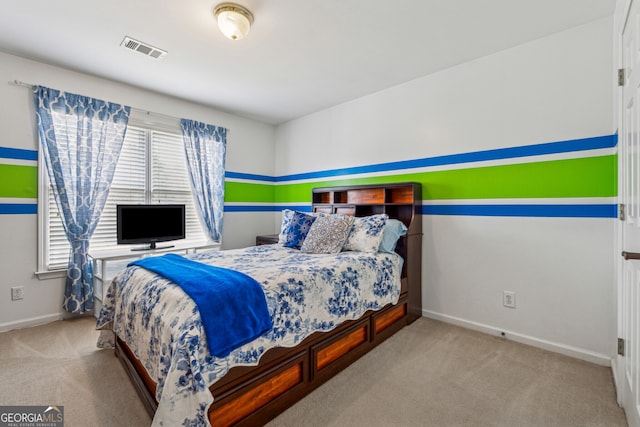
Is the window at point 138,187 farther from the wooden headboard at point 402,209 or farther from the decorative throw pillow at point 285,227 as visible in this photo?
the wooden headboard at point 402,209

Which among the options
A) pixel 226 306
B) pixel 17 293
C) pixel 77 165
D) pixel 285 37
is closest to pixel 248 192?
pixel 77 165

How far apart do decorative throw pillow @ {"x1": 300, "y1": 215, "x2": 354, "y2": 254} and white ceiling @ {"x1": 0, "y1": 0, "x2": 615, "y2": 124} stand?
1548 millimetres

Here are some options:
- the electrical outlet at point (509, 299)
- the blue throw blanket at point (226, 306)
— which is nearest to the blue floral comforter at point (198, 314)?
→ the blue throw blanket at point (226, 306)

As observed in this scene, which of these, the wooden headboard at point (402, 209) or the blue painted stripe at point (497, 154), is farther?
the wooden headboard at point (402, 209)

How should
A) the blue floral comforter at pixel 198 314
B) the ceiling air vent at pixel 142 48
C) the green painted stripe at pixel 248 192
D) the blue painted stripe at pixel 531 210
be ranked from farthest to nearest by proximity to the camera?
the green painted stripe at pixel 248 192 → the ceiling air vent at pixel 142 48 → the blue painted stripe at pixel 531 210 → the blue floral comforter at pixel 198 314

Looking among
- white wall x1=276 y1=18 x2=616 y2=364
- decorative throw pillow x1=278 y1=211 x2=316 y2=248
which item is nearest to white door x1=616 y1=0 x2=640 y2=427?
white wall x1=276 y1=18 x2=616 y2=364

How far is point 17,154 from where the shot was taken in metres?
2.75

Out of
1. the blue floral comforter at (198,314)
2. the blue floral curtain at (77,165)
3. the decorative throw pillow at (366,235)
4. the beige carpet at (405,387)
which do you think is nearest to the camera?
the blue floral comforter at (198,314)

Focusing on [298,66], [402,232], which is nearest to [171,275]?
[402,232]

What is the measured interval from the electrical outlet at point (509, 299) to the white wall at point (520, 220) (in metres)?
0.03

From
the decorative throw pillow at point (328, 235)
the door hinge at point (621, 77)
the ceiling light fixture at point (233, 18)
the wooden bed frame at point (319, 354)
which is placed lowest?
the wooden bed frame at point (319, 354)

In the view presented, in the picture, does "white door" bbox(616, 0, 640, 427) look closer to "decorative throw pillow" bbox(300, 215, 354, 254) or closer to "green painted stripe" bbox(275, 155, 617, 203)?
"green painted stripe" bbox(275, 155, 617, 203)

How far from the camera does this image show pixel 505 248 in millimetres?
2598

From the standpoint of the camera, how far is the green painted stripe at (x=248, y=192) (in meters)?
4.27
